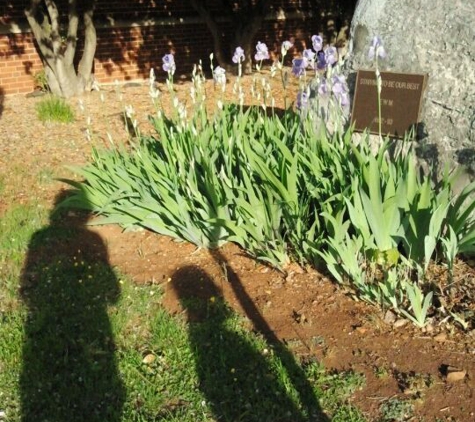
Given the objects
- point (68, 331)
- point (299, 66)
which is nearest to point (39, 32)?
point (299, 66)

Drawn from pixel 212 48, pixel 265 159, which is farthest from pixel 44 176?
pixel 212 48

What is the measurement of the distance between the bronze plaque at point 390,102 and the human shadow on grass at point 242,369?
1.63 meters

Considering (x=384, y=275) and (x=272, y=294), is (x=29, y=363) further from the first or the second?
(x=384, y=275)

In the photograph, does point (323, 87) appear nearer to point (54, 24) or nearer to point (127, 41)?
point (54, 24)

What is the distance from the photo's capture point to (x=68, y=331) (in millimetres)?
3438

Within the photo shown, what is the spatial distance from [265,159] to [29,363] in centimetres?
183

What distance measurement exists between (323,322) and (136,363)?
3.37 feet

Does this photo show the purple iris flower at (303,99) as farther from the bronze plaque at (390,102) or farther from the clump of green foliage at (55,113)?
the clump of green foliage at (55,113)

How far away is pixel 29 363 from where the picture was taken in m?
3.18

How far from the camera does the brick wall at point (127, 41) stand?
32.9 feet

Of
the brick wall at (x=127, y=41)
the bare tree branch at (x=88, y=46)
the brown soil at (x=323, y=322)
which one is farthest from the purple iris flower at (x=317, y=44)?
the brick wall at (x=127, y=41)

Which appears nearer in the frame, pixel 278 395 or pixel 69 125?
pixel 278 395

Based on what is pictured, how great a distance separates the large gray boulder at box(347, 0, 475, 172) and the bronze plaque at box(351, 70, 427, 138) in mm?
107

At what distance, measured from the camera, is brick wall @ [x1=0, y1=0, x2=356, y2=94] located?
10.0 meters
